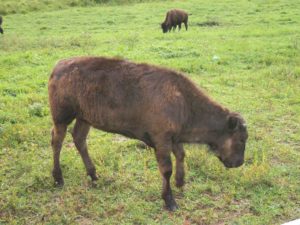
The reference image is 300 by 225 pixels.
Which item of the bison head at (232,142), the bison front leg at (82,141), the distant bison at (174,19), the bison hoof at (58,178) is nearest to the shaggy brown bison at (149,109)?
the bison head at (232,142)

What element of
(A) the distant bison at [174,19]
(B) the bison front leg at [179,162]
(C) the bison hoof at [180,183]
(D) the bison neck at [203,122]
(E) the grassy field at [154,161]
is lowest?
(A) the distant bison at [174,19]

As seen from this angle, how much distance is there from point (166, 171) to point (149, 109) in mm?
795

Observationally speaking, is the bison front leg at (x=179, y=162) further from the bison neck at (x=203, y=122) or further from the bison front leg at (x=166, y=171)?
the bison front leg at (x=166, y=171)

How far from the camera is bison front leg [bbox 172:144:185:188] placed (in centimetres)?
599

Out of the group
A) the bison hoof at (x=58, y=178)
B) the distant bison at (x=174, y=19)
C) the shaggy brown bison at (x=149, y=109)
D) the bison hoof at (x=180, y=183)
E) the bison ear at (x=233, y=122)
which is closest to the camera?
the shaggy brown bison at (x=149, y=109)

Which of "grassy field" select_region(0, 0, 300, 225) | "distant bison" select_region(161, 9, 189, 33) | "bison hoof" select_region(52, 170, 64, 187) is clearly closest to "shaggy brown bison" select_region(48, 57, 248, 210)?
"grassy field" select_region(0, 0, 300, 225)

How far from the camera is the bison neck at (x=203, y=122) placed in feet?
19.1

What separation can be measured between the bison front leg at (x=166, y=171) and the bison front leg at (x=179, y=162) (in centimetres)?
33

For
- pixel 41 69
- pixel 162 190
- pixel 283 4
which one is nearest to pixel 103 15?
pixel 283 4

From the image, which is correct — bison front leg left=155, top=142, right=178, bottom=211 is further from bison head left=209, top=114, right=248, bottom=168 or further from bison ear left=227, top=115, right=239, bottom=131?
bison ear left=227, top=115, right=239, bottom=131

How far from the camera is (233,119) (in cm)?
573

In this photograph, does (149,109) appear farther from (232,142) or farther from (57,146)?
(57,146)

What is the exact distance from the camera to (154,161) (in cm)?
709

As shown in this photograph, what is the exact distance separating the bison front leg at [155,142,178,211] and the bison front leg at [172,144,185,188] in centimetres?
33
